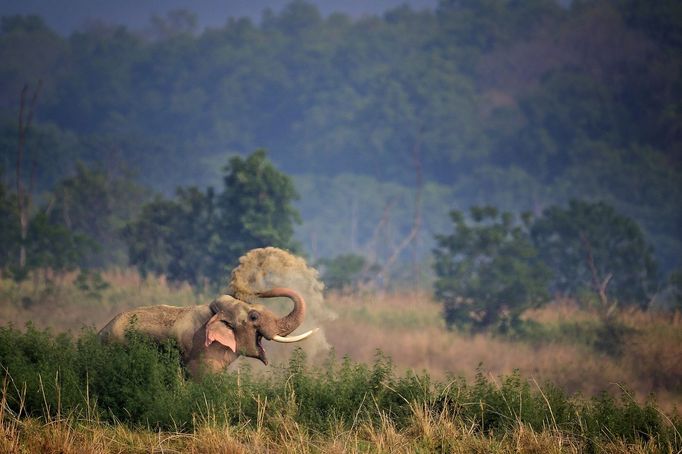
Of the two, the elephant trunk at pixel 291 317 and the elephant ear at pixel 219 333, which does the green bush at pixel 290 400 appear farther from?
the elephant trunk at pixel 291 317

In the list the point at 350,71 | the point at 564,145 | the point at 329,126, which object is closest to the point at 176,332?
the point at 564,145

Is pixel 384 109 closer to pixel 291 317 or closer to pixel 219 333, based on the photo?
pixel 291 317

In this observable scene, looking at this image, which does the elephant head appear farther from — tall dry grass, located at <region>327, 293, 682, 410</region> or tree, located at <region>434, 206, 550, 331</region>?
tree, located at <region>434, 206, 550, 331</region>

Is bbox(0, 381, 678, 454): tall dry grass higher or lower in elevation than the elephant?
lower

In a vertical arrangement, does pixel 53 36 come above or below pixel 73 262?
above

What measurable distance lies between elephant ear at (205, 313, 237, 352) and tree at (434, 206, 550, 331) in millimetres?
12435

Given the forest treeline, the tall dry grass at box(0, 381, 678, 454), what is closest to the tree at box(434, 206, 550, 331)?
the tall dry grass at box(0, 381, 678, 454)

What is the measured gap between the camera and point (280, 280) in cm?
1546

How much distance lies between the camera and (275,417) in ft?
35.5

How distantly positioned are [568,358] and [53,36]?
84.2 meters

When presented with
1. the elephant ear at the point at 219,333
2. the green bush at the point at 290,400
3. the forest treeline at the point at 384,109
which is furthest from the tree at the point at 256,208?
the green bush at the point at 290,400

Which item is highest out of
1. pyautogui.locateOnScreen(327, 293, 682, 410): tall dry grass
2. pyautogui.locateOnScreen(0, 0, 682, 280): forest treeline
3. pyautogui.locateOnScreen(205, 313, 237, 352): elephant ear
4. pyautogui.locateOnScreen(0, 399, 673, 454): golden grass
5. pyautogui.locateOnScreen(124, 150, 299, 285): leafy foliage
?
pyautogui.locateOnScreen(0, 0, 682, 280): forest treeline

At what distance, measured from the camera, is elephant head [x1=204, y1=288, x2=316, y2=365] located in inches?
515

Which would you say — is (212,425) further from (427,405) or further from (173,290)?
(173,290)
